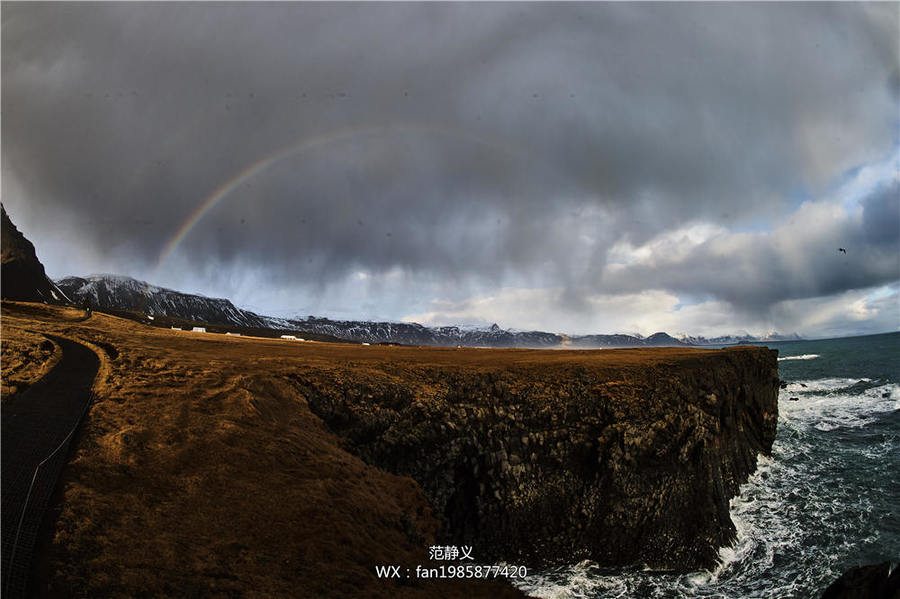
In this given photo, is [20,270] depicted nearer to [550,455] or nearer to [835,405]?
[550,455]

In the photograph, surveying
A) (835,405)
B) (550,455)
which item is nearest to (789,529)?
(550,455)

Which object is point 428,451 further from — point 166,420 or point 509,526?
point 166,420

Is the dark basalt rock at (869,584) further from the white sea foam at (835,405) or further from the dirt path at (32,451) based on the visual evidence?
the white sea foam at (835,405)

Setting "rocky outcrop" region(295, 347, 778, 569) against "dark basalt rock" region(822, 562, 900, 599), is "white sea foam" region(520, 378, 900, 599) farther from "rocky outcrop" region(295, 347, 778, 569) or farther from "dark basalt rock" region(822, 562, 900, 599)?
"dark basalt rock" region(822, 562, 900, 599)

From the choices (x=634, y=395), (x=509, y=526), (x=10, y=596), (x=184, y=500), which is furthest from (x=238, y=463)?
(x=634, y=395)

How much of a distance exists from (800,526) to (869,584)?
17.0 metres

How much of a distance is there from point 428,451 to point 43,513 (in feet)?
49.1

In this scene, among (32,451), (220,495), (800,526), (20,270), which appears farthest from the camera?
(20,270)

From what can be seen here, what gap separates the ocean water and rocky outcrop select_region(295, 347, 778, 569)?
107 centimetres

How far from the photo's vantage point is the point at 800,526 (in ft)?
80.0

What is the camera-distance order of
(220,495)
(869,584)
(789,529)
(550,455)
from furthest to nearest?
(789,529), (550,455), (220,495), (869,584)

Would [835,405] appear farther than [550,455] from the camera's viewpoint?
Yes

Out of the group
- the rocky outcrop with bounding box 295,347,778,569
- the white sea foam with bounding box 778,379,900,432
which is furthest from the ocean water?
the white sea foam with bounding box 778,379,900,432

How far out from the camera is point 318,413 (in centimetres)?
2291
